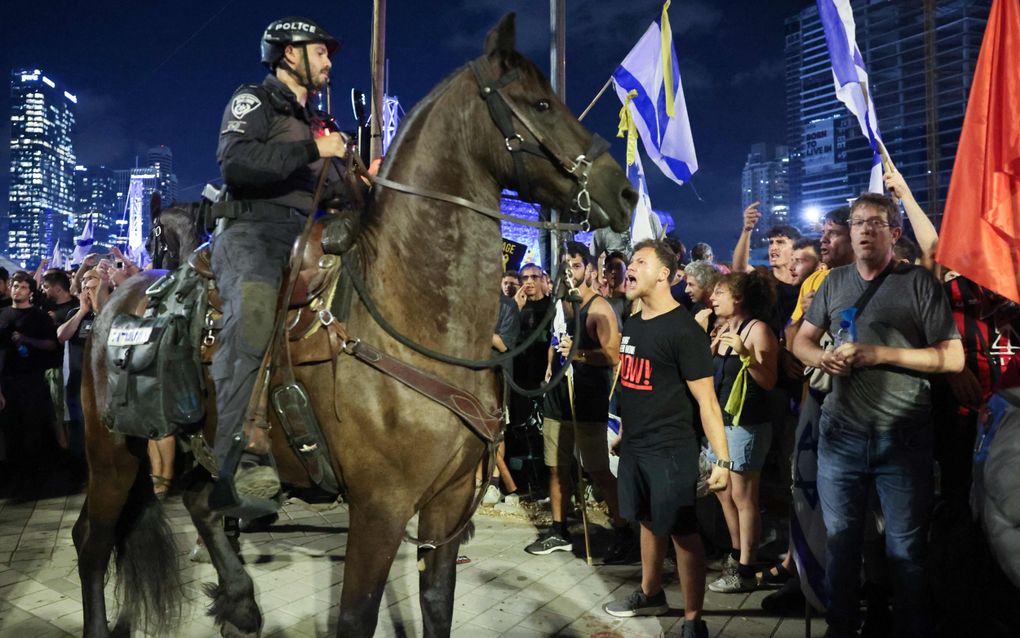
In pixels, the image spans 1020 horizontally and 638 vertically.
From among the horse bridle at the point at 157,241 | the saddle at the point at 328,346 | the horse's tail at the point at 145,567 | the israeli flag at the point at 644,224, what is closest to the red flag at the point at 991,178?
the saddle at the point at 328,346

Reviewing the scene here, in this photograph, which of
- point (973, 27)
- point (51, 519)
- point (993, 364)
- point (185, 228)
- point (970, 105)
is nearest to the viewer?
point (970, 105)

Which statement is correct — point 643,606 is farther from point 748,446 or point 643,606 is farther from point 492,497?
point 492,497

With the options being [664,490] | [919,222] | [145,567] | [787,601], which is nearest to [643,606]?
[664,490]

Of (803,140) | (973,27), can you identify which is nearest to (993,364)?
(973,27)

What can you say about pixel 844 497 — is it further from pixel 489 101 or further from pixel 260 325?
pixel 260 325

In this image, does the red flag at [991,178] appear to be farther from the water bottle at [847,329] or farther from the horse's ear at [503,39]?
the horse's ear at [503,39]

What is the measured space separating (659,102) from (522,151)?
700 centimetres

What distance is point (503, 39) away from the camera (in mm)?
2816

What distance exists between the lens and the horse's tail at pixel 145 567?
4125 mm

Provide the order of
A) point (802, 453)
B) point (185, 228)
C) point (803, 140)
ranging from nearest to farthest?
point (802, 453), point (185, 228), point (803, 140)

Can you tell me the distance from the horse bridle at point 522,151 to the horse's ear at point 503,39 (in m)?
0.09

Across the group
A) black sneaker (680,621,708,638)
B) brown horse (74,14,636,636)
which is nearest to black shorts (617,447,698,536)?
black sneaker (680,621,708,638)

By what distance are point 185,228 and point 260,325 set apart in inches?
Answer: 93.8

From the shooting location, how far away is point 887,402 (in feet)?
12.0
